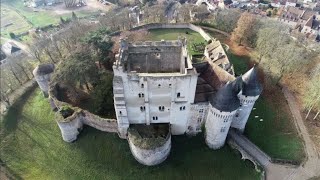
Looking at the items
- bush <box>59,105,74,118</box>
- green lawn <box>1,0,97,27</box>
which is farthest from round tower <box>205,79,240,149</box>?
green lawn <box>1,0,97,27</box>

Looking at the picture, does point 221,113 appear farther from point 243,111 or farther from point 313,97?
point 313,97

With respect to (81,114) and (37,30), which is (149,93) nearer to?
(81,114)

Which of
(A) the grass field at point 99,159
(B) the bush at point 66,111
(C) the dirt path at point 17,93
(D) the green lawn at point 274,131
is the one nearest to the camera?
(A) the grass field at point 99,159

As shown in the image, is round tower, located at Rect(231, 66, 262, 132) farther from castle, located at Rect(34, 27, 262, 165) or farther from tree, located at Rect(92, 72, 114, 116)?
tree, located at Rect(92, 72, 114, 116)

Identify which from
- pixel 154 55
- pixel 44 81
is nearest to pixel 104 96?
pixel 154 55

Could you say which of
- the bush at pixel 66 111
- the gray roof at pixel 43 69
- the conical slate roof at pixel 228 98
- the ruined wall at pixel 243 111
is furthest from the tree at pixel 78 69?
the ruined wall at pixel 243 111

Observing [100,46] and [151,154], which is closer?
[151,154]

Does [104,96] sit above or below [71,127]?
above

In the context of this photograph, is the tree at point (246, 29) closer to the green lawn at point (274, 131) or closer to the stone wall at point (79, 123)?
the green lawn at point (274, 131)

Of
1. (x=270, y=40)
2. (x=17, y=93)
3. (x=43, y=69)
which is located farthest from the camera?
(x=17, y=93)
